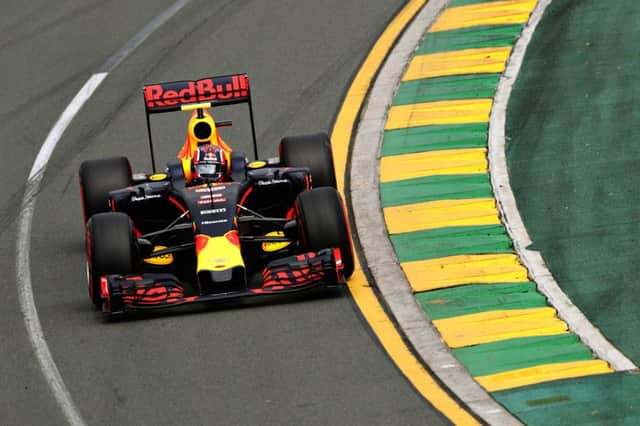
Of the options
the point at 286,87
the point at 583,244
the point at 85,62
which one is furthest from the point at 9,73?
the point at 583,244

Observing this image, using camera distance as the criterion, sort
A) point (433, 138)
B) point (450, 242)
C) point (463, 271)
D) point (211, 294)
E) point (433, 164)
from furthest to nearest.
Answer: point (433, 138) < point (433, 164) < point (450, 242) < point (463, 271) < point (211, 294)

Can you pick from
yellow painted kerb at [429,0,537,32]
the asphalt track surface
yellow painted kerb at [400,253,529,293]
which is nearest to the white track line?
the asphalt track surface

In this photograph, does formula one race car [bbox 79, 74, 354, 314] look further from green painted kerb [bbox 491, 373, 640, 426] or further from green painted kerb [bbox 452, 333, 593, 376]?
green painted kerb [bbox 491, 373, 640, 426]

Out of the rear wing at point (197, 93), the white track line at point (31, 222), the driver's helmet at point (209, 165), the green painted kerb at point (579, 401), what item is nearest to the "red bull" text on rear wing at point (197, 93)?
the rear wing at point (197, 93)

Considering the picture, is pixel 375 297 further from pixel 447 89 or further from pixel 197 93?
pixel 447 89

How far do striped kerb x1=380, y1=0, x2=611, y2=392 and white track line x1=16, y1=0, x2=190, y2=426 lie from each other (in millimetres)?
3169

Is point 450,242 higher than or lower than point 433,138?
lower

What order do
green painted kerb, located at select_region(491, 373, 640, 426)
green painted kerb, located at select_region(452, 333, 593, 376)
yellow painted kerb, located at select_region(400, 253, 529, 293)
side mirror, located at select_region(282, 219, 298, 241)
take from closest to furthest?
green painted kerb, located at select_region(491, 373, 640, 426), green painted kerb, located at select_region(452, 333, 593, 376), yellow painted kerb, located at select_region(400, 253, 529, 293), side mirror, located at select_region(282, 219, 298, 241)

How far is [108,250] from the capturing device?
14.1m

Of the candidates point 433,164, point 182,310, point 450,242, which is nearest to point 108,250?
point 182,310

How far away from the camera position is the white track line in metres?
13.1

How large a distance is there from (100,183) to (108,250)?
5.77ft

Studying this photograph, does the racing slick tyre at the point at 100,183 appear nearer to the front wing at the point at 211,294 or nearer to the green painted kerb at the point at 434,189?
the front wing at the point at 211,294

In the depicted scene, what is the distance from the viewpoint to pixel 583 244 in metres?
14.9
